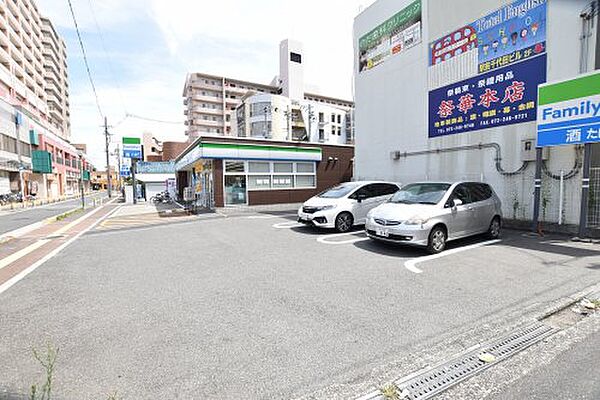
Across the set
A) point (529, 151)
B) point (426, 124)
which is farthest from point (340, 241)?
point (426, 124)

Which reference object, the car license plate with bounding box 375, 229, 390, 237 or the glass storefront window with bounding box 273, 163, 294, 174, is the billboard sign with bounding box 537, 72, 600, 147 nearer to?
the car license plate with bounding box 375, 229, 390, 237

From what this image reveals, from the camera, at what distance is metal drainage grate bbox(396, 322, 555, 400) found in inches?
89.3

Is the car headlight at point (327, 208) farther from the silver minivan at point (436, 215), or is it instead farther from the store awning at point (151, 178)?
the store awning at point (151, 178)

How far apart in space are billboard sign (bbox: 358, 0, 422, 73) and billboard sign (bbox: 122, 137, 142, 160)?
2090 centimetres

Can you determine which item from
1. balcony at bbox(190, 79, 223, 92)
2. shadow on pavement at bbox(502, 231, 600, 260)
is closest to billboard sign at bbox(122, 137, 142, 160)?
shadow on pavement at bbox(502, 231, 600, 260)

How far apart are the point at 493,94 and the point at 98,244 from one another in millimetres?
12567

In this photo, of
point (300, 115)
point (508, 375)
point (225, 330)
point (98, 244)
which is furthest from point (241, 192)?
point (300, 115)

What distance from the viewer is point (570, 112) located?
22.5ft

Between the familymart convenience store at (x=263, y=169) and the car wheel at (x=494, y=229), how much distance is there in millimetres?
11114

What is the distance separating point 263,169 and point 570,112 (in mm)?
12461

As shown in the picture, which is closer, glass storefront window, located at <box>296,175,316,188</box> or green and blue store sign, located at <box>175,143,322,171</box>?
green and blue store sign, located at <box>175,143,322,171</box>

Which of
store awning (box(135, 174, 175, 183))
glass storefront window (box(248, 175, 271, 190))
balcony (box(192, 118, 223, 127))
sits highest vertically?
balcony (box(192, 118, 223, 127))

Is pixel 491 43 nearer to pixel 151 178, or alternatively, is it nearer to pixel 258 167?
pixel 258 167

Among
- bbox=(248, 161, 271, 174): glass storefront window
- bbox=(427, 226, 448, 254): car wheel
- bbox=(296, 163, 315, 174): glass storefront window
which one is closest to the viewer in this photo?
bbox=(427, 226, 448, 254): car wheel
